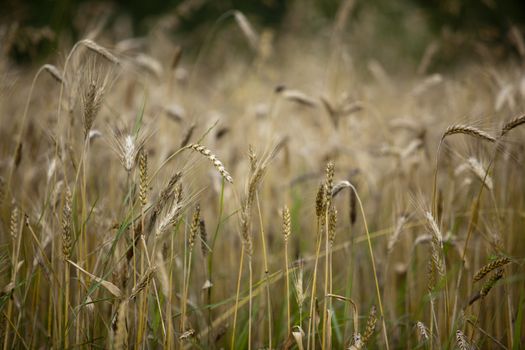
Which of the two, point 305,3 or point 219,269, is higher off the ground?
point 305,3

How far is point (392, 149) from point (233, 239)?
1.01 m

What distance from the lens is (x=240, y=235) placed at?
1117 millimetres

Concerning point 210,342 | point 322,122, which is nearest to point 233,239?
point 210,342

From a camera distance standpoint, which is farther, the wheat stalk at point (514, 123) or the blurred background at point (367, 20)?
the blurred background at point (367, 20)

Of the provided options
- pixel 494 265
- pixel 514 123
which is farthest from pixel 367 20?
pixel 494 265

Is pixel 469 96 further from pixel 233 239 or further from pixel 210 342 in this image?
pixel 210 342

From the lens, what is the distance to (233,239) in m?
1.88

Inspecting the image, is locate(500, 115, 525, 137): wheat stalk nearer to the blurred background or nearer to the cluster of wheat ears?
the cluster of wheat ears

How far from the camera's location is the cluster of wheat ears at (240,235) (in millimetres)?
1012

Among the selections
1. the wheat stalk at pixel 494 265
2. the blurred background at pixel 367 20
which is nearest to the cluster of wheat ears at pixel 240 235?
the wheat stalk at pixel 494 265

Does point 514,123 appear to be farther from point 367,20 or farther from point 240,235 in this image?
point 367,20

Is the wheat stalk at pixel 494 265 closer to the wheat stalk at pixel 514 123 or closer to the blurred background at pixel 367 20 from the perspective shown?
the wheat stalk at pixel 514 123

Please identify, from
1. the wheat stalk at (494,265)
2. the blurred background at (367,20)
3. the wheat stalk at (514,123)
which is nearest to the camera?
the wheat stalk at (494,265)

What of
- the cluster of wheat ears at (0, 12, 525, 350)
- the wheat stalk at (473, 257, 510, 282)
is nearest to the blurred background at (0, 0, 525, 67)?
the cluster of wheat ears at (0, 12, 525, 350)
